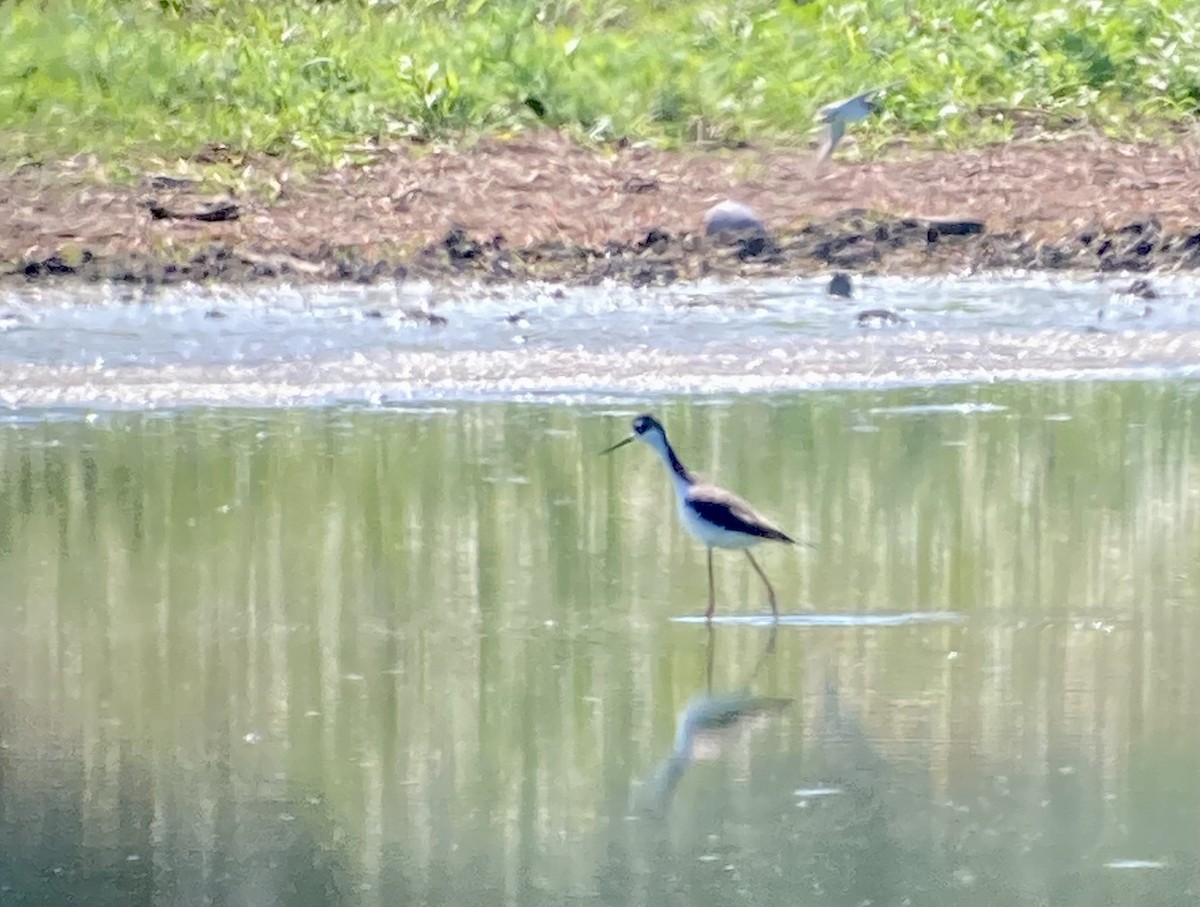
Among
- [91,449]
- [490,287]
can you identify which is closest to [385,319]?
[490,287]

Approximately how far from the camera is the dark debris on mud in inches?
470

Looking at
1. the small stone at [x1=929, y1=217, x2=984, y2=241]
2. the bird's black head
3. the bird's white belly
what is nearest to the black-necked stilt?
the bird's white belly

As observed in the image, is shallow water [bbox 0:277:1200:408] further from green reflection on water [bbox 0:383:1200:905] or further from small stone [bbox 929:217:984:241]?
green reflection on water [bbox 0:383:1200:905]

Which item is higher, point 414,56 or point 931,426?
point 414,56

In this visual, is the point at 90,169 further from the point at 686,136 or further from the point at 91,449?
the point at 91,449

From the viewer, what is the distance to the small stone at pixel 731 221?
12.5 metres

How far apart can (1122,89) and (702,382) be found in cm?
532

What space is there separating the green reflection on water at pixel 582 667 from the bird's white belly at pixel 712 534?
17 cm

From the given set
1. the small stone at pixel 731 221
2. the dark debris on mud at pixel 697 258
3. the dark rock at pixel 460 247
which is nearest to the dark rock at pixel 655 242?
the dark debris on mud at pixel 697 258

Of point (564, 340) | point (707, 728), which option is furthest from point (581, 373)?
point (707, 728)

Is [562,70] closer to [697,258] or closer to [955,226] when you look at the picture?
[697,258]

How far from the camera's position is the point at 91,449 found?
9070 mm

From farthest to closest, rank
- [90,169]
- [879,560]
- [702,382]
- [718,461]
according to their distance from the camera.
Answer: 1. [90,169]
2. [702,382]
3. [718,461]
4. [879,560]

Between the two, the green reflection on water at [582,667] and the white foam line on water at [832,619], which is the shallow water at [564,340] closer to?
the green reflection on water at [582,667]
